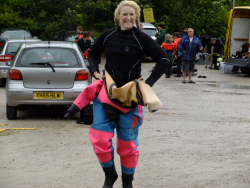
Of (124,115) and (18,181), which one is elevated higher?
(124,115)

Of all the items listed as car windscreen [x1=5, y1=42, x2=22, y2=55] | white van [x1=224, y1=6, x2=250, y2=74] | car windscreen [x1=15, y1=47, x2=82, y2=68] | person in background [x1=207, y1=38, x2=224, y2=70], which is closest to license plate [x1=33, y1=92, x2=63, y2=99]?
car windscreen [x1=15, y1=47, x2=82, y2=68]

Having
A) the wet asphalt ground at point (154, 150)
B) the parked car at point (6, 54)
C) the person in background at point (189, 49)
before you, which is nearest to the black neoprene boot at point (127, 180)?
the wet asphalt ground at point (154, 150)

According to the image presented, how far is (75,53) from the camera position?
418 inches

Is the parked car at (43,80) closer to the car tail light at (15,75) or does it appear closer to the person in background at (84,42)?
the car tail light at (15,75)

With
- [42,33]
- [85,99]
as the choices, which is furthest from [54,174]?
[42,33]

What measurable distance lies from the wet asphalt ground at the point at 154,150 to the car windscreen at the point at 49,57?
41.6 inches

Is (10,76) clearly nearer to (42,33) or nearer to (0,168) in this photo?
(0,168)

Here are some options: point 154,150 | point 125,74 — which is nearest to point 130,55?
point 125,74

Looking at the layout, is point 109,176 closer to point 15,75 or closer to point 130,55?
point 130,55

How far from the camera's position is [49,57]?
1044 cm

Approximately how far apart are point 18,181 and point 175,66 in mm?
16656

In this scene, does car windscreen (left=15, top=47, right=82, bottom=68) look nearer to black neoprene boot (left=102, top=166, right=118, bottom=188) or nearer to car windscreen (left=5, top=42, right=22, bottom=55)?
black neoprene boot (left=102, top=166, right=118, bottom=188)

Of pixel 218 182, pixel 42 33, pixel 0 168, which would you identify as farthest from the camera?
pixel 42 33

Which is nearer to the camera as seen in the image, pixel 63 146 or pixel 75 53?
pixel 63 146
